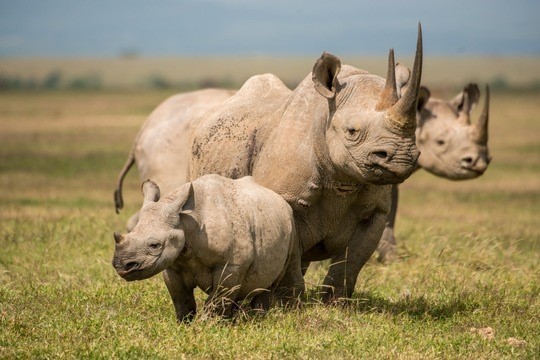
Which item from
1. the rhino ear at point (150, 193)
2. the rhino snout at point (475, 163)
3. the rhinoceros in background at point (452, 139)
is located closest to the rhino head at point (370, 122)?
the rhino ear at point (150, 193)

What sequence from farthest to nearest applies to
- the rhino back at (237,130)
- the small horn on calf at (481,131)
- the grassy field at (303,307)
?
the small horn on calf at (481,131) < the rhino back at (237,130) < the grassy field at (303,307)

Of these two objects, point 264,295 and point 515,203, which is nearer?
point 264,295

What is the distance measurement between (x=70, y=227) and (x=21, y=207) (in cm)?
355

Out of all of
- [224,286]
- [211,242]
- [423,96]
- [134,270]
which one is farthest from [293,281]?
[423,96]

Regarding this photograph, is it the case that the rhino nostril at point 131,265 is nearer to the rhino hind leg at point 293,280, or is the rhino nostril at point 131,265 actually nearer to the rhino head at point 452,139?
the rhino hind leg at point 293,280

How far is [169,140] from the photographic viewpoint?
37.8 ft

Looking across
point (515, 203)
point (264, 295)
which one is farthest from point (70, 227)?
point (515, 203)

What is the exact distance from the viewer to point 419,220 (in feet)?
51.9

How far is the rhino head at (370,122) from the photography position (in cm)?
740

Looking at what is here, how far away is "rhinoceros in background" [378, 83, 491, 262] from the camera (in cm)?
1267

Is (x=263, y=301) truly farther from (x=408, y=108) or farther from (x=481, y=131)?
(x=481, y=131)

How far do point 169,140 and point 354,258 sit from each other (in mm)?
3632

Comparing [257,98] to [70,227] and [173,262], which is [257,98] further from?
[70,227]

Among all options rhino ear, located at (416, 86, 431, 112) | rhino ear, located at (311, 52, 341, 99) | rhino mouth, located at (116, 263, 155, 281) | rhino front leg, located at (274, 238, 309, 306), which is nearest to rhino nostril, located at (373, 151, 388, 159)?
rhino ear, located at (311, 52, 341, 99)
